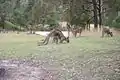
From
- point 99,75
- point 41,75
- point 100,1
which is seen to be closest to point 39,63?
point 41,75

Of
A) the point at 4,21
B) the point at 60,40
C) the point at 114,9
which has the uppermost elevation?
the point at 114,9

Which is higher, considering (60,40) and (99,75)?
(99,75)

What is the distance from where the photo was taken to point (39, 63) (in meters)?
12.7

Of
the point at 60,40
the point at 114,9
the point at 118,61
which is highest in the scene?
the point at 114,9

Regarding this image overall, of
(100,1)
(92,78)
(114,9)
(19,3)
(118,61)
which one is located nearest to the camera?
(92,78)

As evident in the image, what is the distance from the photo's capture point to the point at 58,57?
45.8 feet

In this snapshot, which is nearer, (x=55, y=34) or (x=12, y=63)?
(x=12, y=63)

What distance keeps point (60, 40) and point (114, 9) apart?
24.4ft

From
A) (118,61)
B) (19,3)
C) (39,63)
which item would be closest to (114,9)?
(118,61)

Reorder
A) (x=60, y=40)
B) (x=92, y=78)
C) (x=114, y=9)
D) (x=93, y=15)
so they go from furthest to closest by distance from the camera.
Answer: (x=93, y=15)
(x=60, y=40)
(x=114, y=9)
(x=92, y=78)

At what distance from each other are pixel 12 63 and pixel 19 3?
33945mm

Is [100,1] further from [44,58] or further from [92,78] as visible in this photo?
[92,78]

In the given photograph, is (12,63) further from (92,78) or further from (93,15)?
(93,15)

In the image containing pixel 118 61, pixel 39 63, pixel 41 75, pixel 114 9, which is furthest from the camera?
pixel 114 9
